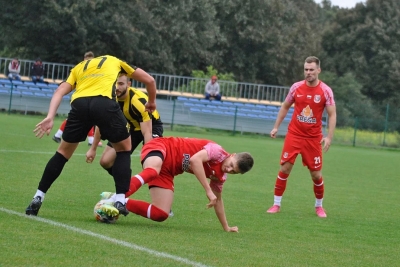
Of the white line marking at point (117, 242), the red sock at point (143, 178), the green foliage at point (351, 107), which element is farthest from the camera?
the green foliage at point (351, 107)

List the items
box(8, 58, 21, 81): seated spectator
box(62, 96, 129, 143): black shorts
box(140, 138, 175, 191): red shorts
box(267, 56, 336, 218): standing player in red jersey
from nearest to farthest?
box(62, 96, 129, 143): black shorts → box(140, 138, 175, 191): red shorts → box(267, 56, 336, 218): standing player in red jersey → box(8, 58, 21, 81): seated spectator

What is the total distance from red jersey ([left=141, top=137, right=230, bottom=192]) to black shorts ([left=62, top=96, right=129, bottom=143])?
64 cm

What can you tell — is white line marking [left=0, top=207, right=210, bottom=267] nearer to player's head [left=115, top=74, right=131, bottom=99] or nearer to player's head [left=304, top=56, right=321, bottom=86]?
player's head [left=115, top=74, right=131, bottom=99]

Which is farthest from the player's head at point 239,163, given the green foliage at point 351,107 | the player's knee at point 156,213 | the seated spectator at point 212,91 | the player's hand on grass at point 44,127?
the seated spectator at point 212,91

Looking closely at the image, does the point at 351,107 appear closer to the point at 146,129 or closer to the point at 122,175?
the point at 146,129

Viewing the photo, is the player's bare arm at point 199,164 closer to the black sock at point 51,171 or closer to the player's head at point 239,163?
the player's head at point 239,163

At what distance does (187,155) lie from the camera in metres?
8.15

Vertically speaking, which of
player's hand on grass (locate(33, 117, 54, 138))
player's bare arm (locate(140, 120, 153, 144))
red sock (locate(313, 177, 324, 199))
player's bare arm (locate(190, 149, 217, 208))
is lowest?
red sock (locate(313, 177, 324, 199))

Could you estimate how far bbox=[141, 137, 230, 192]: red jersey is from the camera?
7.97 m

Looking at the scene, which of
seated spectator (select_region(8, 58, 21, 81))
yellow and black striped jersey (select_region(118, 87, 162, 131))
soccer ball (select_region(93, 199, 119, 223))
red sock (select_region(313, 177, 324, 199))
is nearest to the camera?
soccer ball (select_region(93, 199, 119, 223))

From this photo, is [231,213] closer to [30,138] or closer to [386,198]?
[386,198]

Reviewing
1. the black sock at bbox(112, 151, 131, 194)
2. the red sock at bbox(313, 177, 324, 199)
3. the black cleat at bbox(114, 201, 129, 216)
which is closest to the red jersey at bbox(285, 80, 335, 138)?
the red sock at bbox(313, 177, 324, 199)

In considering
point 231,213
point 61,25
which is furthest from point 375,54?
point 231,213

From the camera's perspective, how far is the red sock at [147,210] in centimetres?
798
